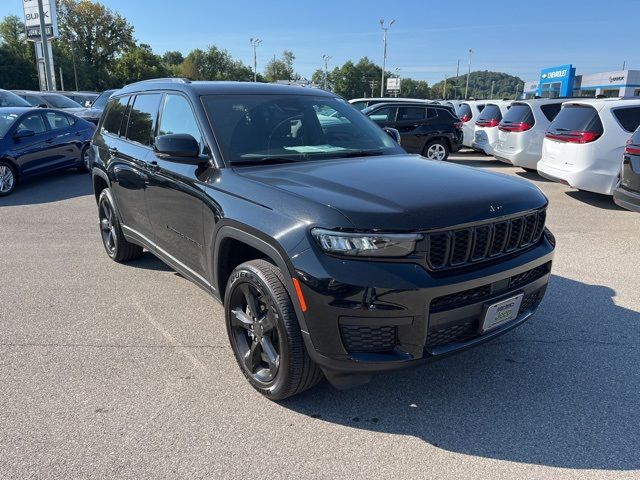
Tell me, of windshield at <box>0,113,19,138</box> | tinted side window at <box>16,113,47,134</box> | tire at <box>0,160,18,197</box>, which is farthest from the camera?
tinted side window at <box>16,113,47,134</box>

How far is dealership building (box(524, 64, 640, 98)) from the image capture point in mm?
42125

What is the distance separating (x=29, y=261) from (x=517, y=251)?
16.8 feet

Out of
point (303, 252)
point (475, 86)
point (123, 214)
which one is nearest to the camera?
point (303, 252)

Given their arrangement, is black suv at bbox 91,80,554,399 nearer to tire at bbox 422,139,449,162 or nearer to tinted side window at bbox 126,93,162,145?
tinted side window at bbox 126,93,162,145

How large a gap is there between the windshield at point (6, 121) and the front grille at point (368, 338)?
9776 millimetres

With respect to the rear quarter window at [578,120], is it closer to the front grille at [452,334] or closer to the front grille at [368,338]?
the front grille at [452,334]

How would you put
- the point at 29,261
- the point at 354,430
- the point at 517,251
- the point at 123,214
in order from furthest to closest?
the point at 29,261 < the point at 123,214 < the point at 517,251 < the point at 354,430

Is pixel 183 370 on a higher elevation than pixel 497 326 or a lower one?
lower

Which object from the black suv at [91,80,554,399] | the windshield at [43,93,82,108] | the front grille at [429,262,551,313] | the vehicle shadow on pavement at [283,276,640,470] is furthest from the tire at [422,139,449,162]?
the windshield at [43,93,82,108]

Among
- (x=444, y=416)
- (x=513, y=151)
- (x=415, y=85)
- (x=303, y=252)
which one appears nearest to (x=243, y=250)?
(x=303, y=252)

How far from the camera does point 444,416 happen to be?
9.43ft

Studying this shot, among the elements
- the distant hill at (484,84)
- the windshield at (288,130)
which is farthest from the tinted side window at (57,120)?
the distant hill at (484,84)

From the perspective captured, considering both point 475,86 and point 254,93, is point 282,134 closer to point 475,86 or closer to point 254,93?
point 254,93

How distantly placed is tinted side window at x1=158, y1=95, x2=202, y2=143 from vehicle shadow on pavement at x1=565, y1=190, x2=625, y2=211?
722 centimetres
